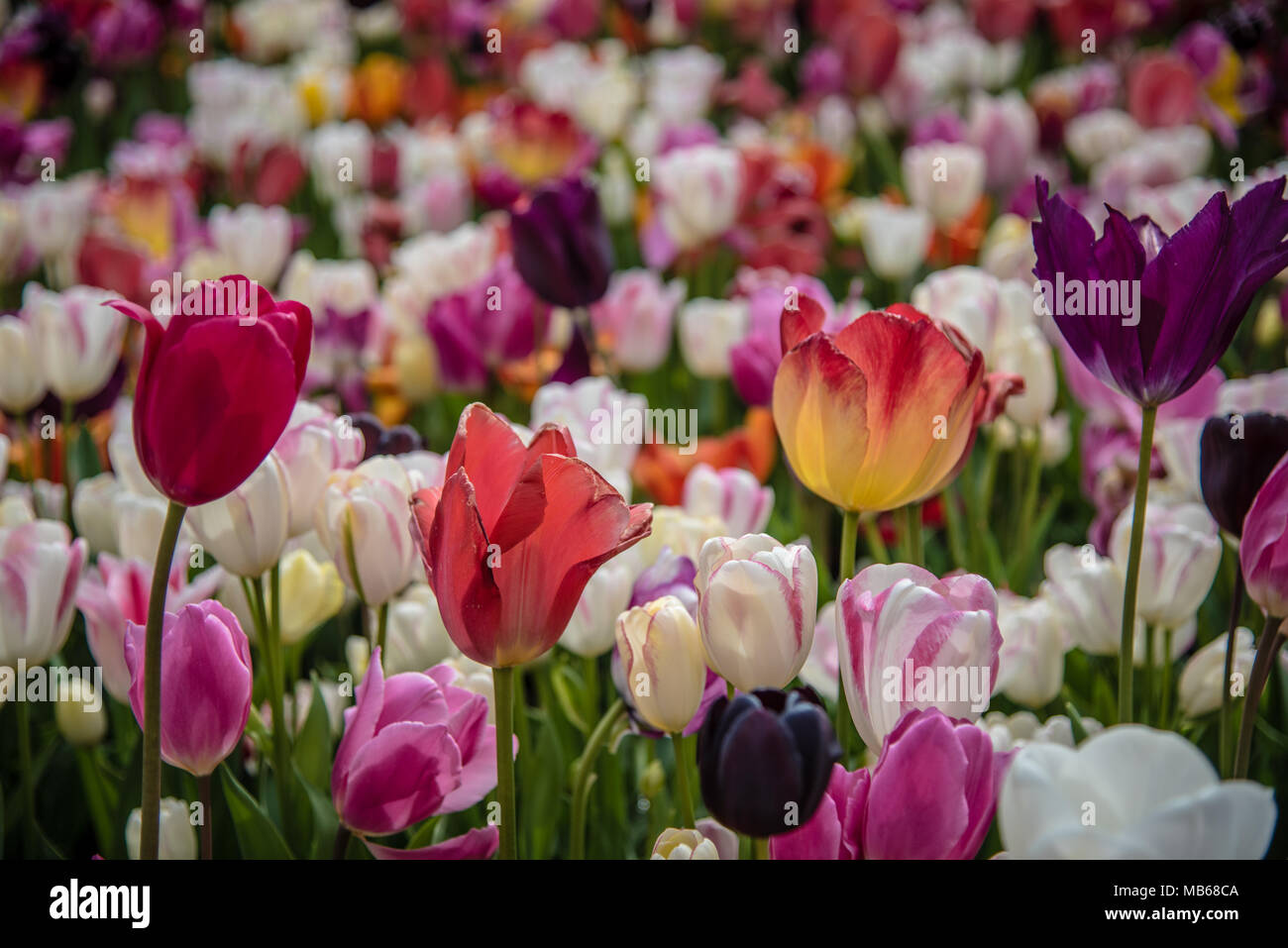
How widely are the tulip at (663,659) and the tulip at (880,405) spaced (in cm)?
13

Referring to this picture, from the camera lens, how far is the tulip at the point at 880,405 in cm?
70

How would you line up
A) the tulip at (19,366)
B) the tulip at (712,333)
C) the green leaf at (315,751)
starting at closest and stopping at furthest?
the green leaf at (315,751) → the tulip at (19,366) → the tulip at (712,333)

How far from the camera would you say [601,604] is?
2.92 feet

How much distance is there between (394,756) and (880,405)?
32 cm

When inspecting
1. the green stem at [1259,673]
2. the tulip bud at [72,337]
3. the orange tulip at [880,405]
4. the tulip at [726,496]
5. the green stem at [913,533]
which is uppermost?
the tulip bud at [72,337]

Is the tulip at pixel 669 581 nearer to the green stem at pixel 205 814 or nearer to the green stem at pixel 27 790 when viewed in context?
the green stem at pixel 205 814

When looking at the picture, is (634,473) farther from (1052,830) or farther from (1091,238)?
(1052,830)

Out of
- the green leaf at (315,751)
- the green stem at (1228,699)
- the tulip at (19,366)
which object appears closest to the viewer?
the green stem at (1228,699)

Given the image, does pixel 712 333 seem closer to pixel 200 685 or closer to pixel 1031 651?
pixel 1031 651

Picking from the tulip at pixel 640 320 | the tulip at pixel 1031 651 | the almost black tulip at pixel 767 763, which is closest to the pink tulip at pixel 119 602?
the almost black tulip at pixel 767 763

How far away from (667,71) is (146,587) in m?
2.23

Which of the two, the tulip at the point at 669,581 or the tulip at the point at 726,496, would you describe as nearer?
the tulip at the point at 669,581

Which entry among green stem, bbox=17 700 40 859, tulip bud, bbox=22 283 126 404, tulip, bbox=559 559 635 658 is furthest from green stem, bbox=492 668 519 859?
tulip bud, bbox=22 283 126 404
